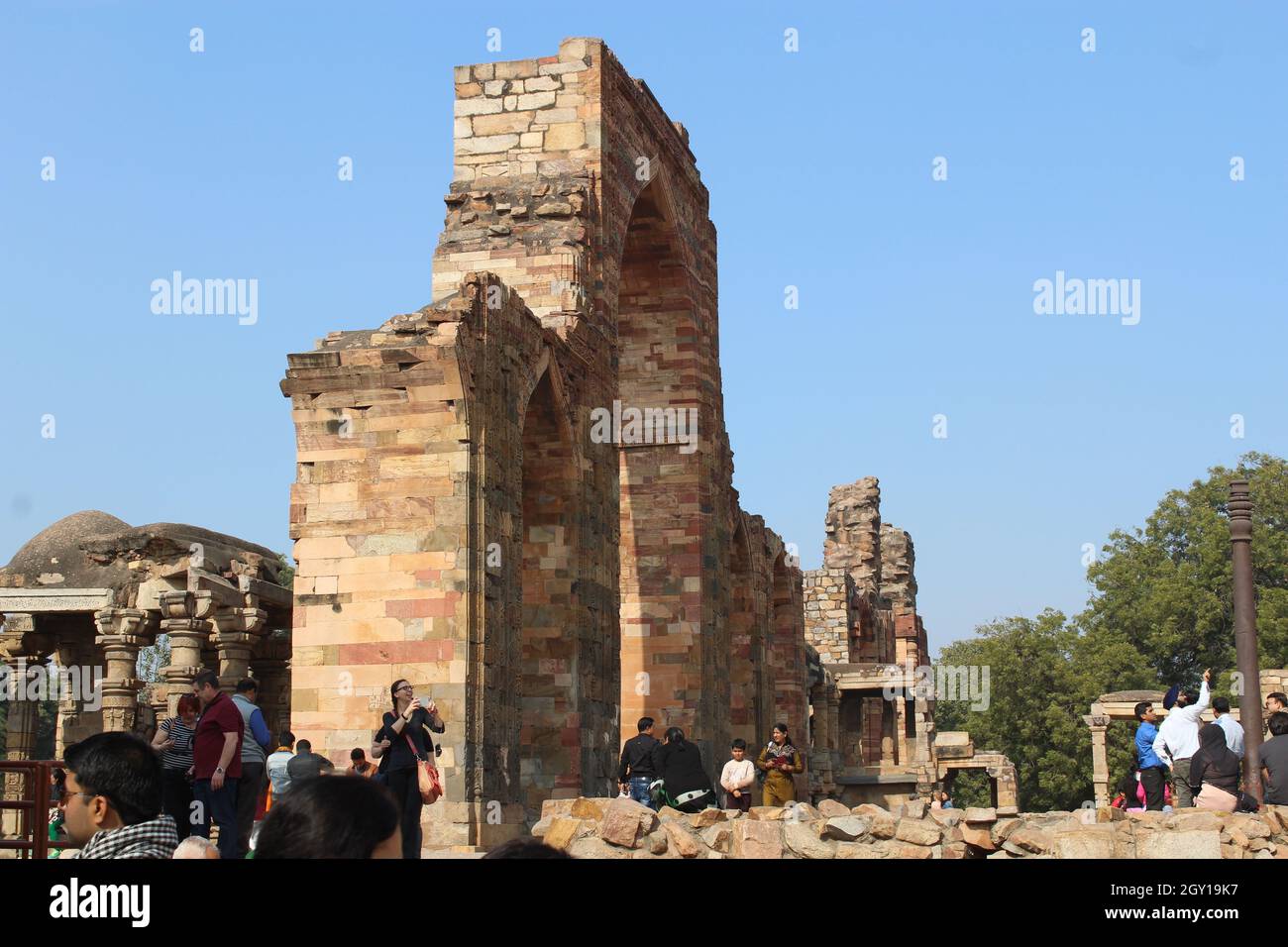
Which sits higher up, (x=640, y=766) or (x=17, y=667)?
(x=17, y=667)

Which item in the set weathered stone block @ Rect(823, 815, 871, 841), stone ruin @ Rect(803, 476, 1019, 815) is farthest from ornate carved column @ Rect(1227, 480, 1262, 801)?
stone ruin @ Rect(803, 476, 1019, 815)

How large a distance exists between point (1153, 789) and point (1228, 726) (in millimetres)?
1040

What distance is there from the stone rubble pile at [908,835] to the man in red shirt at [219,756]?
1799 millimetres

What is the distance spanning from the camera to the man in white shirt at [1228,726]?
10.9m

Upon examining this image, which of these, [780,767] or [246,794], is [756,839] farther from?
[780,767]

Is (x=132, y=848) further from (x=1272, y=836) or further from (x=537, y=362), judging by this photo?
(x=537, y=362)

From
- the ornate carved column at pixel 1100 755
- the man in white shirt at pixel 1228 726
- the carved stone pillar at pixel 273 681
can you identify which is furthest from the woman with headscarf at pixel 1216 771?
the ornate carved column at pixel 1100 755

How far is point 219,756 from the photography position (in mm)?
8664

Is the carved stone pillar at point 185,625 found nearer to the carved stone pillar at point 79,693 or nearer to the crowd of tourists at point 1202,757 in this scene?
the carved stone pillar at point 79,693

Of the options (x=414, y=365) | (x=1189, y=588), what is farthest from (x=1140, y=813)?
(x=1189, y=588)

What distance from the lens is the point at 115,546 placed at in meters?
19.9

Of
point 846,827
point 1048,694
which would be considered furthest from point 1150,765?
point 1048,694

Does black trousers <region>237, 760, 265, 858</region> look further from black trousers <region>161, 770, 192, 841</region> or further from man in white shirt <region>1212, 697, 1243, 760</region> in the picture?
man in white shirt <region>1212, 697, 1243, 760</region>

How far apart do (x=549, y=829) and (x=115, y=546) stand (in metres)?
12.5
